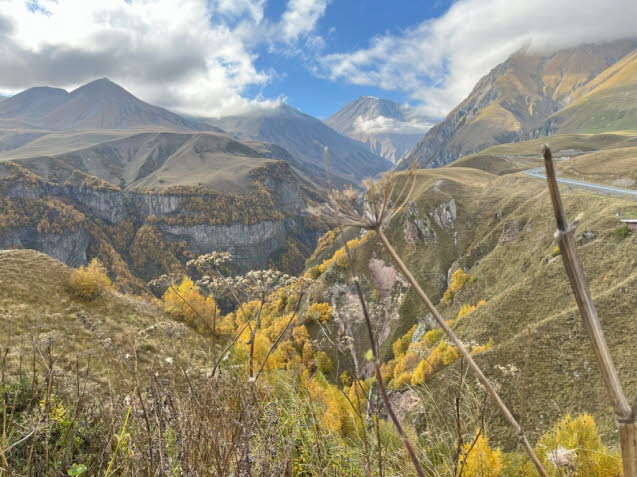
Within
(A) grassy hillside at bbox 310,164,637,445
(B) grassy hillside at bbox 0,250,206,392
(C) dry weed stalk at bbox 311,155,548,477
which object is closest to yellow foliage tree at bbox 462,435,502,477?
(A) grassy hillside at bbox 310,164,637,445

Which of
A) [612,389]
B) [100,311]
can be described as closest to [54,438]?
[612,389]

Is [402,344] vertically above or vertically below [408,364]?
below

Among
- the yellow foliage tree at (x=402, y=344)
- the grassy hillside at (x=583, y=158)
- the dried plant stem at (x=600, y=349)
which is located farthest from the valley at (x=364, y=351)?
the grassy hillside at (x=583, y=158)

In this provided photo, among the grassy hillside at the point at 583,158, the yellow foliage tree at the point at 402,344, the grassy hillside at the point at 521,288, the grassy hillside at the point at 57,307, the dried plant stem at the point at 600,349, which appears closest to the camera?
the dried plant stem at the point at 600,349

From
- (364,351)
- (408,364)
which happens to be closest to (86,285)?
(364,351)

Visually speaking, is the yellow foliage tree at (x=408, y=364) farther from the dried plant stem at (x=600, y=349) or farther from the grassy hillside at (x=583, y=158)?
the grassy hillside at (x=583, y=158)

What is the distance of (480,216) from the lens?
7681 centimetres

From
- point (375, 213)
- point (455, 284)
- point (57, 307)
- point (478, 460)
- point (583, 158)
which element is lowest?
point (455, 284)

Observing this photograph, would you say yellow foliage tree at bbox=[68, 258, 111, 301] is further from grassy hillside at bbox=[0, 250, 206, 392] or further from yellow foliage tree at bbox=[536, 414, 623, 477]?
yellow foliage tree at bbox=[536, 414, 623, 477]

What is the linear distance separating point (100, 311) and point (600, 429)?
3636 cm

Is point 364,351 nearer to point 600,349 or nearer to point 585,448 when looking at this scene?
point 600,349

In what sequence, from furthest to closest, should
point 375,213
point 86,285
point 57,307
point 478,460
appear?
point 86,285
point 57,307
point 478,460
point 375,213

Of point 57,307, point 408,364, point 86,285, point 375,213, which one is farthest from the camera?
point 408,364

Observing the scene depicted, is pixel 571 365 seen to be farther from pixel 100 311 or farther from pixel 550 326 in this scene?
pixel 100 311
